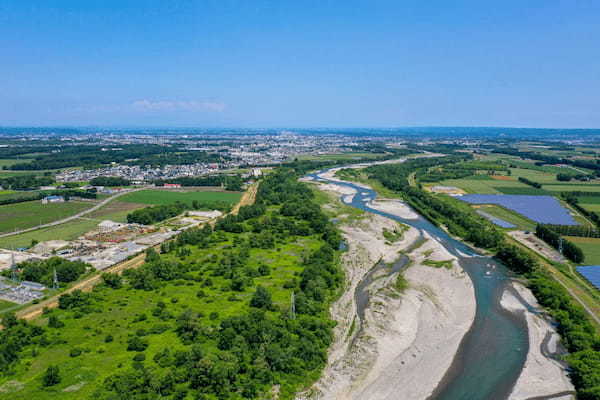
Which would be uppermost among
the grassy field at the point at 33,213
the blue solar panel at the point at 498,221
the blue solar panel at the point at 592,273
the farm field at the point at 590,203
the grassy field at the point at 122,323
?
the farm field at the point at 590,203

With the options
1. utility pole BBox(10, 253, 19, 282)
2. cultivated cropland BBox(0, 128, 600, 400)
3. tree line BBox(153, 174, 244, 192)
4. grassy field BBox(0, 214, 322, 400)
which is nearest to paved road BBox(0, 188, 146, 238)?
cultivated cropland BBox(0, 128, 600, 400)

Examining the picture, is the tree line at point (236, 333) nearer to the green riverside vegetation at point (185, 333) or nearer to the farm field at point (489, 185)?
the green riverside vegetation at point (185, 333)

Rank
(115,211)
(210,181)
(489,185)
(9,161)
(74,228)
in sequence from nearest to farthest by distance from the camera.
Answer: (74,228), (115,211), (489,185), (210,181), (9,161)

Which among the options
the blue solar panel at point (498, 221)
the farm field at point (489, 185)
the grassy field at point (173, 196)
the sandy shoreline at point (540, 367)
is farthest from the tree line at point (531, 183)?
the grassy field at point (173, 196)

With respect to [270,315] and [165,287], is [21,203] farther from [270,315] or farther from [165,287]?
[270,315]

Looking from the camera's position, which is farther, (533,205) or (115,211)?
(533,205)

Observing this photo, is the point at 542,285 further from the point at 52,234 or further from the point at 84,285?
the point at 52,234

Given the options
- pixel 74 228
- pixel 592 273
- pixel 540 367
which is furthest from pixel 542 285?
pixel 74 228
